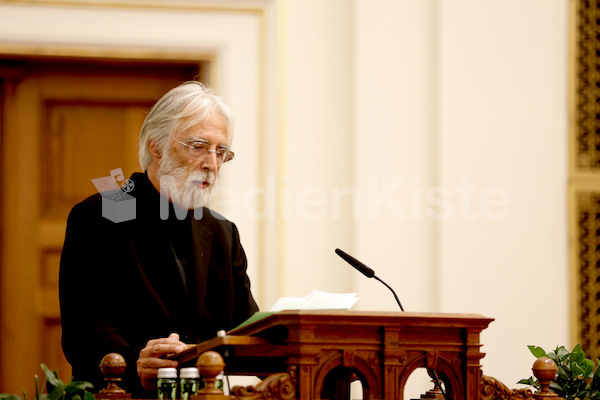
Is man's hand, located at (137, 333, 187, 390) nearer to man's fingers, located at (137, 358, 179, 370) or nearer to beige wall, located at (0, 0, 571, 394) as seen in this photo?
man's fingers, located at (137, 358, 179, 370)

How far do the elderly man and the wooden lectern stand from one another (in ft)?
2.27

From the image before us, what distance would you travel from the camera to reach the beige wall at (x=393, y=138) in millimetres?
4840

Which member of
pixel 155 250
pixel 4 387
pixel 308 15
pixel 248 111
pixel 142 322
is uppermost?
pixel 308 15

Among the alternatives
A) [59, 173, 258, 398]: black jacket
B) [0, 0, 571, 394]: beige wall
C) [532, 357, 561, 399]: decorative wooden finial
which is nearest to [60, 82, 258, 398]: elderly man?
[59, 173, 258, 398]: black jacket

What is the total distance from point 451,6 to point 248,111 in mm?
1200

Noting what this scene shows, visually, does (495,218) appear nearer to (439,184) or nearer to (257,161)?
(439,184)

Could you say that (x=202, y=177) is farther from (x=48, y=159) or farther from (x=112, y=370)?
(x=48, y=159)

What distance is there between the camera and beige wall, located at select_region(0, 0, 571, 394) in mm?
4840

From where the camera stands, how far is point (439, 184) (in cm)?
486

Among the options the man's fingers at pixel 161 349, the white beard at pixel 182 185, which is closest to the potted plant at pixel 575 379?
the man's fingers at pixel 161 349

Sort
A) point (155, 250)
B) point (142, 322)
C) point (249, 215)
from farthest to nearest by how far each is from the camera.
Answer: point (249, 215)
point (155, 250)
point (142, 322)

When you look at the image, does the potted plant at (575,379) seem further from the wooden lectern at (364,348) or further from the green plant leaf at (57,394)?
the green plant leaf at (57,394)

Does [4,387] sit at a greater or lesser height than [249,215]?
lesser

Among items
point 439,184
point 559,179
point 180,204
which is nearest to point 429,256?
point 439,184
